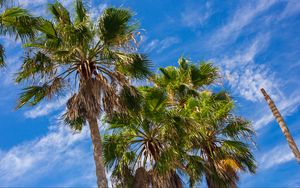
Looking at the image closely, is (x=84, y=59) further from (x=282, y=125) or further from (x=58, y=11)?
(x=282, y=125)

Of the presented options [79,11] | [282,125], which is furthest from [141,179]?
[79,11]

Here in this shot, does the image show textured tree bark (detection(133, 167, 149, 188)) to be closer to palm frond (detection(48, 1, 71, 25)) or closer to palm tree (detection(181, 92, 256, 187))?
palm tree (detection(181, 92, 256, 187))

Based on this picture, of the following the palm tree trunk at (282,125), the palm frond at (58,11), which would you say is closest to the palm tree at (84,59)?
the palm frond at (58,11)

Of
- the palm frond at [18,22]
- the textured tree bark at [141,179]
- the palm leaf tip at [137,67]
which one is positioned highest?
the palm frond at [18,22]

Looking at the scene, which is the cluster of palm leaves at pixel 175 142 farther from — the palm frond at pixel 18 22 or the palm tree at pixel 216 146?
the palm frond at pixel 18 22

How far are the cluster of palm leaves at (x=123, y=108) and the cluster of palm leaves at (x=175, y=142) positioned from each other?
0.11 ft

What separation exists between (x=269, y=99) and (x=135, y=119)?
16.8 feet

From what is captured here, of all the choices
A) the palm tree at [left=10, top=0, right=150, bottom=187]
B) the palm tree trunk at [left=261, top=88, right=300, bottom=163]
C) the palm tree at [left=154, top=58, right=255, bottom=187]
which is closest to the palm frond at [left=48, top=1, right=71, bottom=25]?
the palm tree at [left=10, top=0, right=150, bottom=187]

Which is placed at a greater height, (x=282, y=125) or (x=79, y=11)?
(x=79, y=11)

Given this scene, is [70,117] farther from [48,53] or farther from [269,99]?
[269,99]

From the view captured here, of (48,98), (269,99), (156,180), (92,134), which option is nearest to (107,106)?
(92,134)

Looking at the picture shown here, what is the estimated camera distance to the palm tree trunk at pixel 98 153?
11.4m

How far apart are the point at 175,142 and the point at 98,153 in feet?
11.7

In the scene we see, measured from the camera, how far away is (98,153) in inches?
473
